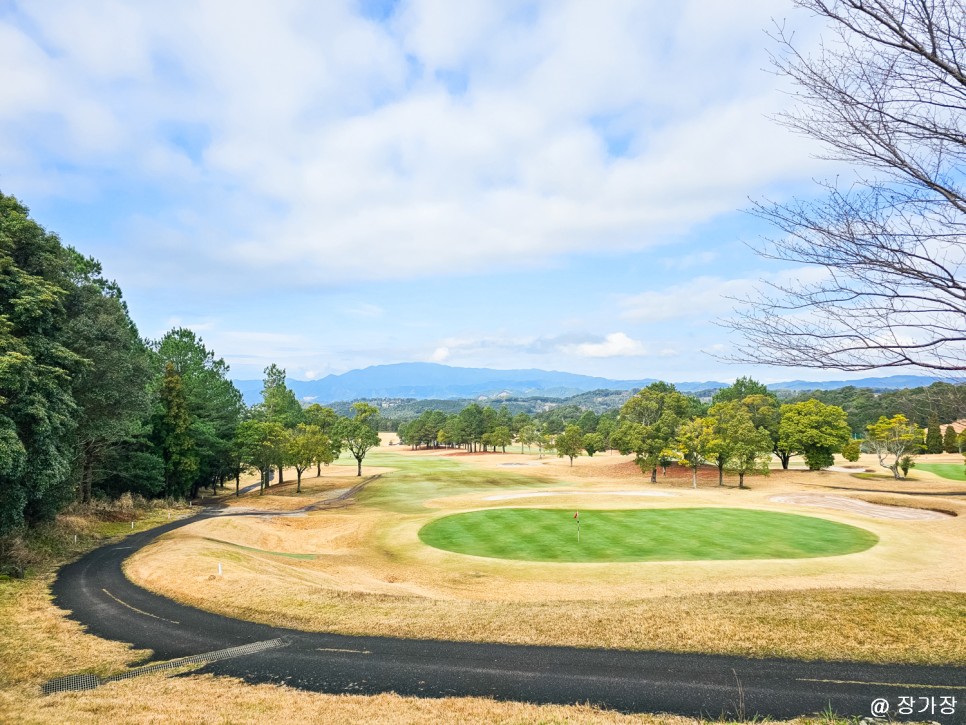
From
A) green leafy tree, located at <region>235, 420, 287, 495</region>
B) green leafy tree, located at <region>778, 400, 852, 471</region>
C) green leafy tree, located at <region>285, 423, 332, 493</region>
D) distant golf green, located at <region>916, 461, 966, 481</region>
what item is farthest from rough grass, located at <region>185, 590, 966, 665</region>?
distant golf green, located at <region>916, 461, 966, 481</region>

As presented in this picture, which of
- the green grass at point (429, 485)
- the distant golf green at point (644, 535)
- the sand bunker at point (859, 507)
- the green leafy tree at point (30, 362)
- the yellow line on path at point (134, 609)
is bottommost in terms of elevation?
the green grass at point (429, 485)

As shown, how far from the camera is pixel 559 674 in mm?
12258

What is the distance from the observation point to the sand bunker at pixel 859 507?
4184cm

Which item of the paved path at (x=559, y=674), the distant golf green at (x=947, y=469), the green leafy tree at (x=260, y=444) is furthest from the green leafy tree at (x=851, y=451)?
the green leafy tree at (x=260, y=444)

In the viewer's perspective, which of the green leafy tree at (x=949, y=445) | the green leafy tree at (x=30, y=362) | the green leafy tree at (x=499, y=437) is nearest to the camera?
the green leafy tree at (x=30, y=362)

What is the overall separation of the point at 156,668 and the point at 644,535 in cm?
2832

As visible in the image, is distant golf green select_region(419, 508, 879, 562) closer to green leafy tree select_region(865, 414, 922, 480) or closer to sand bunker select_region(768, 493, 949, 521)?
sand bunker select_region(768, 493, 949, 521)

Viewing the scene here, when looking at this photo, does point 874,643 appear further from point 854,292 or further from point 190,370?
point 190,370

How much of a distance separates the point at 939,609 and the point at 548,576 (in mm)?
15699

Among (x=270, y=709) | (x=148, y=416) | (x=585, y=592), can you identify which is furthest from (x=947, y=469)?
(x=148, y=416)

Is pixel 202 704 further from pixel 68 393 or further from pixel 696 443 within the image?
pixel 696 443

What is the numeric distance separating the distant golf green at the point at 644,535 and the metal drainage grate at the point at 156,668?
17.0 meters

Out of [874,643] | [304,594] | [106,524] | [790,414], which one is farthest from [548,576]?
[790,414]

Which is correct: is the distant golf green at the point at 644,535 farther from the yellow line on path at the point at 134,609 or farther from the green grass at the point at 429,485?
the yellow line on path at the point at 134,609
